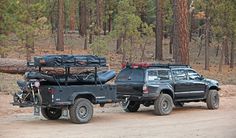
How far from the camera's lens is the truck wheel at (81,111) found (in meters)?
15.0

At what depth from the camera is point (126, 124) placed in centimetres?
1517

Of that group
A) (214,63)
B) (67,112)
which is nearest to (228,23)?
(214,63)

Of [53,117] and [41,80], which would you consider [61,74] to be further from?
[53,117]

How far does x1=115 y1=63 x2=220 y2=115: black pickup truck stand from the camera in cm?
1712

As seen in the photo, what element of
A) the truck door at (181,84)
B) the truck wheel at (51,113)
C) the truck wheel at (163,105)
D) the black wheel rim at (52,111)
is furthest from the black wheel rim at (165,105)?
the black wheel rim at (52,111)

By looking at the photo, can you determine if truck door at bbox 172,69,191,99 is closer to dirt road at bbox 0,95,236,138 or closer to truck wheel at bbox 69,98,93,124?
dirt road at bbox 0,95,236,138

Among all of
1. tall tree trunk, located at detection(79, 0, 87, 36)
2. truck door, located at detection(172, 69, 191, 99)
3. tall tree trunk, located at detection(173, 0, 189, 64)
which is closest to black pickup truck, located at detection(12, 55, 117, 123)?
truck door, located at detection(172, 69, 191, 99)

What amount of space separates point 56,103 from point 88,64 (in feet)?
5.40

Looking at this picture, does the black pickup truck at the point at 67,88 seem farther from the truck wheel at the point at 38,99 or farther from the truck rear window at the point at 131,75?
the truck rear window at the point at 131,75

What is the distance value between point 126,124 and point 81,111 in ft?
4.68

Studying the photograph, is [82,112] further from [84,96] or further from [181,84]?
[181,84]

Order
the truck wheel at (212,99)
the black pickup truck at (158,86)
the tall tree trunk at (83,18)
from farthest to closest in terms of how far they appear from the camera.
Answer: the tall tree trunk at (83,18) < the truck wheel at (212,99) < the black pickup truck at (158,86)

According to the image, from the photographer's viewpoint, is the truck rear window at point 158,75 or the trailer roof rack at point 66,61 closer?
the trailer roof rack at point 66,61

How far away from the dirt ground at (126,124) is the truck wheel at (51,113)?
8.5 inches
